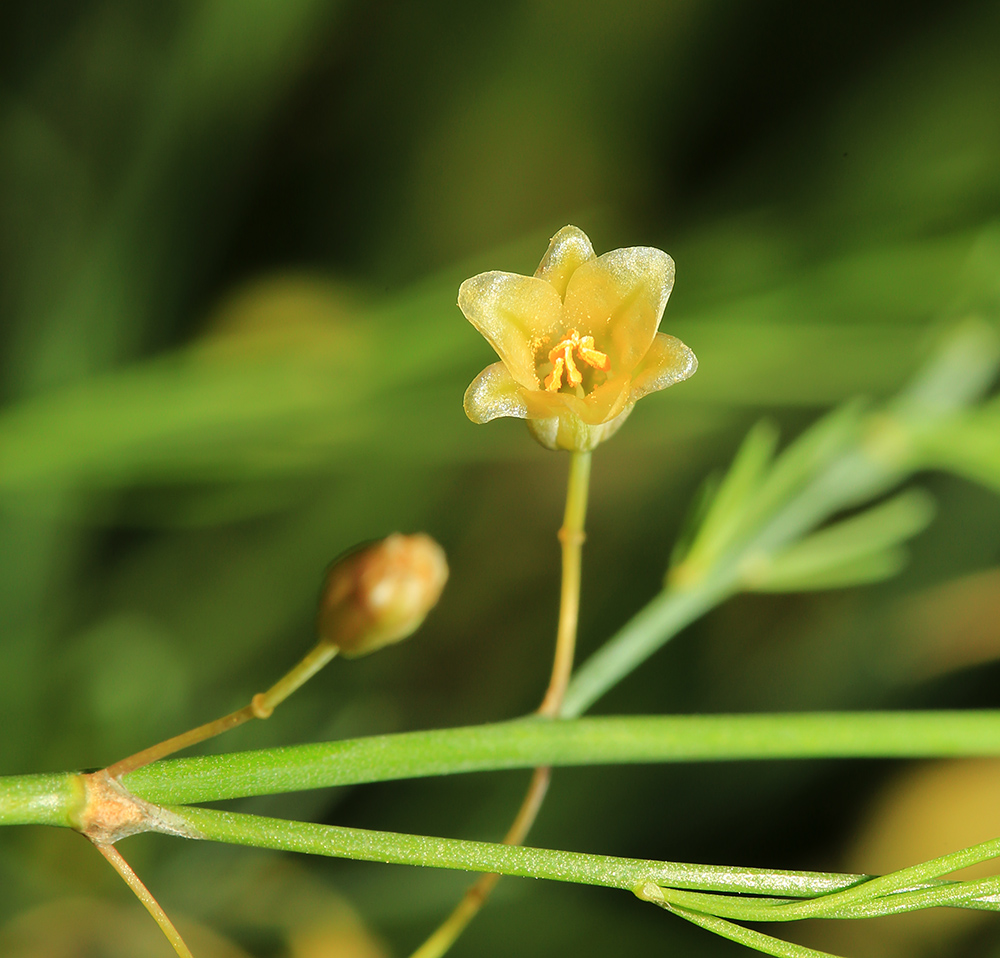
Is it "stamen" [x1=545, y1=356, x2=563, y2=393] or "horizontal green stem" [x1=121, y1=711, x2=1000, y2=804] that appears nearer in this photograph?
"horizontal green stem" [x1=121, y1=711, x2=1000, y2=804]

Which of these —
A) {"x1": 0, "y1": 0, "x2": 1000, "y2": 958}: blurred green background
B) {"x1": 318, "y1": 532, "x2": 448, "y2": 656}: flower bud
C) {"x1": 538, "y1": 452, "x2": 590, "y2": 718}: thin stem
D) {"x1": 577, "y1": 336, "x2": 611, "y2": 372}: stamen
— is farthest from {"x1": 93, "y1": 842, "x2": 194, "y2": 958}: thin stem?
{"x1": 0, "y1": 0, "x2": 1000, "y2": 958}: blurred green background

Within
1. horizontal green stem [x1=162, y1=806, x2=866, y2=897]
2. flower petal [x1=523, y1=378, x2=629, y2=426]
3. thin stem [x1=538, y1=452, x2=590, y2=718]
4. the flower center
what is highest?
the flower center

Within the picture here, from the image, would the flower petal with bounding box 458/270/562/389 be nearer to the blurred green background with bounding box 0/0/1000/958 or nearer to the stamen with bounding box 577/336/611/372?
the stamen with bounding box 577/336/611/372

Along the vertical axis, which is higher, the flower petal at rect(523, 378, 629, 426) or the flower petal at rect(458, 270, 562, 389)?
the flower petal at rect(458, 270, 562, 389)

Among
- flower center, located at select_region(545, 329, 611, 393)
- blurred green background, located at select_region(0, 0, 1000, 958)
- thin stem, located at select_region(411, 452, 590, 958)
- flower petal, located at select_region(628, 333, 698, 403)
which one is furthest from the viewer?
blurred green background, located at select_region(0, 0, 1000, 958)

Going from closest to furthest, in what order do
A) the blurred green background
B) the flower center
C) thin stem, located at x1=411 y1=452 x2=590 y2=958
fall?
thin stem, located at x1=411 y1=452 x2=590 y2=958, the flower center, the blurred green background

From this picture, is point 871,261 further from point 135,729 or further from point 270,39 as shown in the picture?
point 135,729

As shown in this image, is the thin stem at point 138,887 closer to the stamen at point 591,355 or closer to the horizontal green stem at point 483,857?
the horizontal green stem at point 483,857

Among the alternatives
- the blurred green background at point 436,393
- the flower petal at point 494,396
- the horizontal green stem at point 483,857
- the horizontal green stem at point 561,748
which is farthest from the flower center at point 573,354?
the blurred green background at point 436,393
